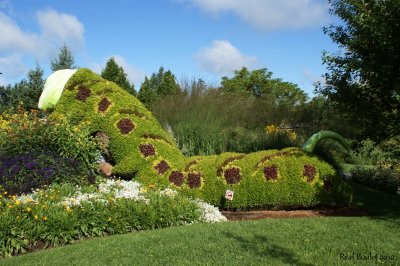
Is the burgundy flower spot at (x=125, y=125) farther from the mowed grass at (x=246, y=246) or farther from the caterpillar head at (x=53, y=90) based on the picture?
the mowed grass at (x=246, y=246)

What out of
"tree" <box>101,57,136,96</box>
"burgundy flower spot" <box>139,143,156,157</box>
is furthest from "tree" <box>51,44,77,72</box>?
"burgundy flower spot" <box>139,143,156,157</box>

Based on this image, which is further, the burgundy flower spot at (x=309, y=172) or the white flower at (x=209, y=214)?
the burgundy flower spot at (x=309, y=172)

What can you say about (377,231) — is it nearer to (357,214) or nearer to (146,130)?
(357,214)

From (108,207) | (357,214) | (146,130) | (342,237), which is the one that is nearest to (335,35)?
(357,214)

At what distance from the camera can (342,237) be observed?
5.21m

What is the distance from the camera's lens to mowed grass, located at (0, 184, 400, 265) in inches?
174

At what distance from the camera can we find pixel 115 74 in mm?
28281

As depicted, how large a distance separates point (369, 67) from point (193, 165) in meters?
3.34

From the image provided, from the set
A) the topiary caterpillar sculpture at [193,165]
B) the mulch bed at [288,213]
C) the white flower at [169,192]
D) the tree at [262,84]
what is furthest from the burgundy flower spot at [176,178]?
the tree at [262,84]

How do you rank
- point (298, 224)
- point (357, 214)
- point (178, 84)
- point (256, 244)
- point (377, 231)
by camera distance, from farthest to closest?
1. point (178, 84)
2. point (357, 214)
3. point (298, 224)
4. point (377, 231)
5. point (256, 244)

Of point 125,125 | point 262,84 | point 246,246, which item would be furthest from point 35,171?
point 262,84

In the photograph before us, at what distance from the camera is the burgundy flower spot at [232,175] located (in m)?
7.50

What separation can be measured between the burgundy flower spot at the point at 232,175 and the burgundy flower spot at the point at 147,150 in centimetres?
138

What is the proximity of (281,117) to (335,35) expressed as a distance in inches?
253
